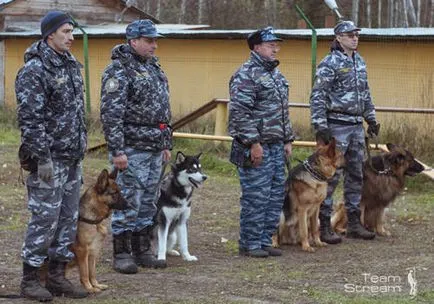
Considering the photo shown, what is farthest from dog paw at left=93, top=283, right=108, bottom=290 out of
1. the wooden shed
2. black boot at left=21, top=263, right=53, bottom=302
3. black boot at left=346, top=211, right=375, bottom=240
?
the wooden shed

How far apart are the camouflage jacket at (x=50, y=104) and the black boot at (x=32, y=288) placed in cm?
79

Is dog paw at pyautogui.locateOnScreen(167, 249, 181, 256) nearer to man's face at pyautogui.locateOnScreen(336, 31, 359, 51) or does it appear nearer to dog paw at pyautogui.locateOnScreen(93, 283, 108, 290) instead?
dog paw at pyautogui.locateOnScreen(93, 283, 108, 290)

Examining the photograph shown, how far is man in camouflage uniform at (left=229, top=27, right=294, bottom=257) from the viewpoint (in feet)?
23.7

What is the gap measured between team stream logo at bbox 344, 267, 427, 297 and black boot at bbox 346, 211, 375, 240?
5.59 feet

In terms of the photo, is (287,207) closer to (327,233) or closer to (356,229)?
(327,233)

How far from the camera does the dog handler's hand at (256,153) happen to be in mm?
7207

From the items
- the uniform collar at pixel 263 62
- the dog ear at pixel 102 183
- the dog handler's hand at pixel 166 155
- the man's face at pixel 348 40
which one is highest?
the man's face at pixel 348 40

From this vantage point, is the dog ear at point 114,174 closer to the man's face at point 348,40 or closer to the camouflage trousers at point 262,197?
the camouflage trousers at point 262,197

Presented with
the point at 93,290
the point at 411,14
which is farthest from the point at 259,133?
the point at 411,14

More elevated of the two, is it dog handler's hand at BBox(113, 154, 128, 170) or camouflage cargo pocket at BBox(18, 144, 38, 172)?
camouflage cargo pocket at BBox(18, 144, 38, 172)

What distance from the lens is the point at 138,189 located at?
6715mm

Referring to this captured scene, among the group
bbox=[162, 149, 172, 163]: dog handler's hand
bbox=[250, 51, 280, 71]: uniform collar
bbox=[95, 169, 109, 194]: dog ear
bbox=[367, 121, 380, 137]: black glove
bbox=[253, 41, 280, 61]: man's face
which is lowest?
bbox=[95, 169, 109, 194]: dog ear

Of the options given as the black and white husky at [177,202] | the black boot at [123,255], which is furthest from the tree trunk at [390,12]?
the black boot at [123,255]

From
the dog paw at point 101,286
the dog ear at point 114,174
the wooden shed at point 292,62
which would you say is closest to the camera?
the dog paw at point 101,286
